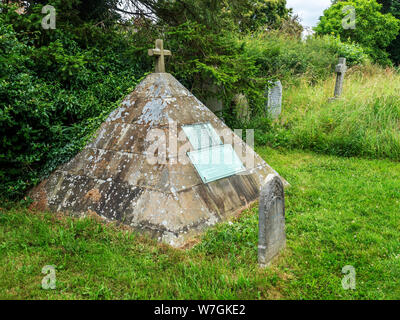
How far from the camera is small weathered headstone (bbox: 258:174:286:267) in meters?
3.20

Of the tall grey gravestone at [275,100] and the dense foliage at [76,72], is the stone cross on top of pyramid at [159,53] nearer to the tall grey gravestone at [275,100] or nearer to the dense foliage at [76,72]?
the dense foliage at [76,72]

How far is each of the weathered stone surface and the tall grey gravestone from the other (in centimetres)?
508

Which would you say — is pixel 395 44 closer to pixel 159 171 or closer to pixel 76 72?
pixel 76 72

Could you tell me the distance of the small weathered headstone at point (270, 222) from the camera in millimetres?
3197

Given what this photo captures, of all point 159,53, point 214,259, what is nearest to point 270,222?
point 214,259

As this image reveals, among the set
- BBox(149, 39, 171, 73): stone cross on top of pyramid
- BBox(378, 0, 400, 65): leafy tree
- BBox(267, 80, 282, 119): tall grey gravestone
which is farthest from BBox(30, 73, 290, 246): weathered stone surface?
BBox(378, 0, 400, 65): leafy tree

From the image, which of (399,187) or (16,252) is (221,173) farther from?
(399,187)

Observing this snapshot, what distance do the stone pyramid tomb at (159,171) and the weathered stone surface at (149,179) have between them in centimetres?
1

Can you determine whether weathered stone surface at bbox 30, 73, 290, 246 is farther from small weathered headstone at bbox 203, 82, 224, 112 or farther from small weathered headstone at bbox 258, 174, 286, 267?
small weathered headstone at bbox 203, 82, 224, 112

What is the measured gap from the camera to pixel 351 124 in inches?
310

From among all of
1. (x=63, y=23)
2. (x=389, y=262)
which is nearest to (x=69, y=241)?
(x=389, y=262)

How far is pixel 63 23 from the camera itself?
616cm
